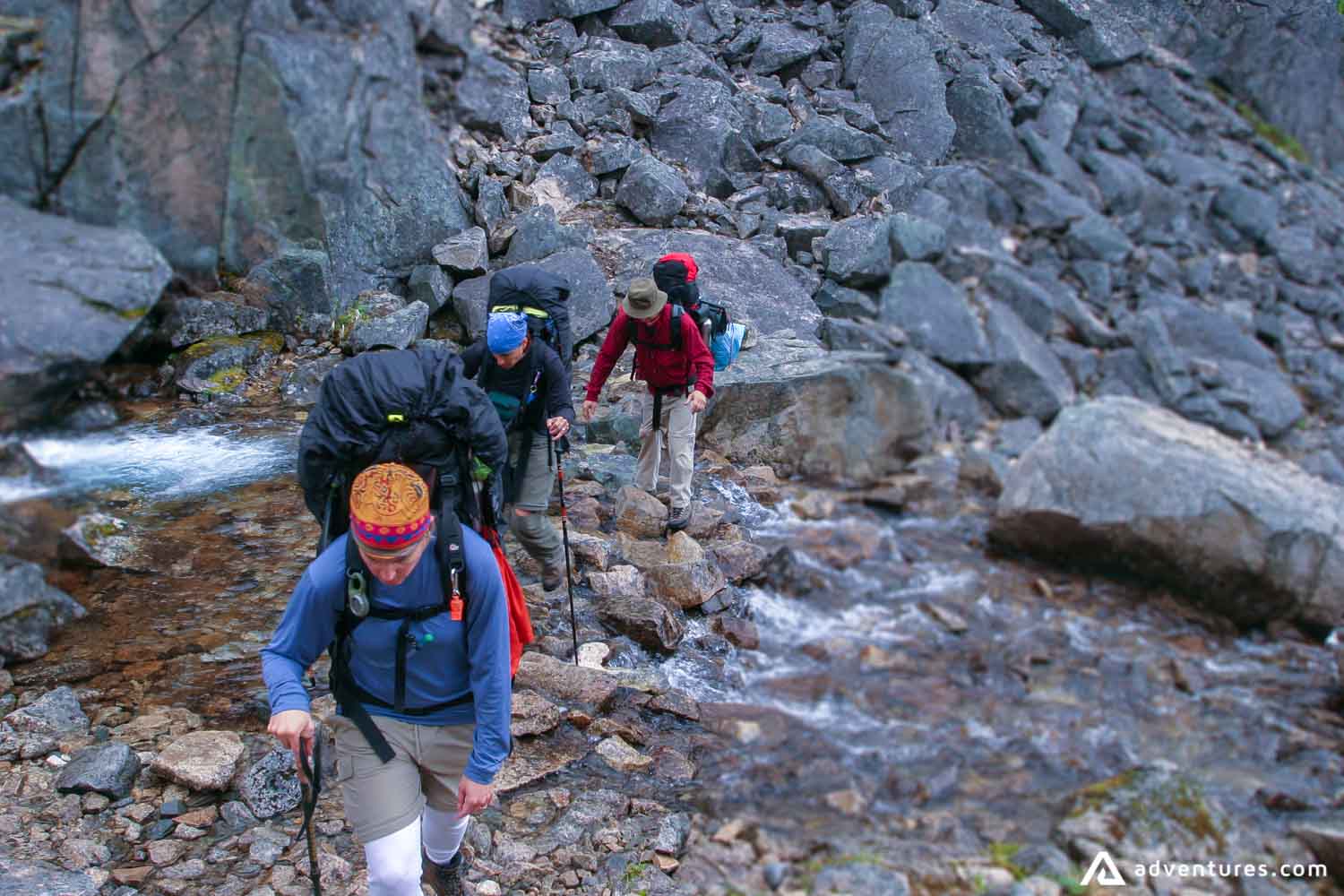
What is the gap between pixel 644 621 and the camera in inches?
229

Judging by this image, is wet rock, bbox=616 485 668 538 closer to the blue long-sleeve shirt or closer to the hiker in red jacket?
the hiker in red jacket

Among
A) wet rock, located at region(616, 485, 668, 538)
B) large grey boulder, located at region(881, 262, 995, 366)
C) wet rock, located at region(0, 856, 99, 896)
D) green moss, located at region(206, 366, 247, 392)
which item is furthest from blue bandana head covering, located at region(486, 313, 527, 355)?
wet rock, located at region(0, 856, 99, 896)

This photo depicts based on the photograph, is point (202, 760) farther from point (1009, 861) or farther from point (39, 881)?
point (1009, 861)

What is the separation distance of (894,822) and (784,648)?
66 cm

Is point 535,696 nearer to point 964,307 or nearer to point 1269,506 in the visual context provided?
point 964,307

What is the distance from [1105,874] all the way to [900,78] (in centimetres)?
350

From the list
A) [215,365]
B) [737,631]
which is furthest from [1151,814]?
[215,365]

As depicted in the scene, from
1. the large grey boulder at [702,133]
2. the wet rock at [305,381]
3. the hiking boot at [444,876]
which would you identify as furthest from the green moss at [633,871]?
the large grey boulder at [702,133]

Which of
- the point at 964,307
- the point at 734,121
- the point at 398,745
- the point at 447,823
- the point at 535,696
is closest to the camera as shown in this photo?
the point at 964,307

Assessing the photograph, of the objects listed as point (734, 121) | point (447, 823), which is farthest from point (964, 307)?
point (734, 121)

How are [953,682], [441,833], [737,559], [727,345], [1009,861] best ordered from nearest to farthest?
[1009,861], [953,682], [441,833], [737,559], [727,345]

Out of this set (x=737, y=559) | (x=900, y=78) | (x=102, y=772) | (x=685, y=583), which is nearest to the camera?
(x=900, y=78)

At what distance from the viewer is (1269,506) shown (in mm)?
1979

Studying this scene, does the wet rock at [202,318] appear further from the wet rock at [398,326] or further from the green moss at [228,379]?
the wet rock at [398,326]
